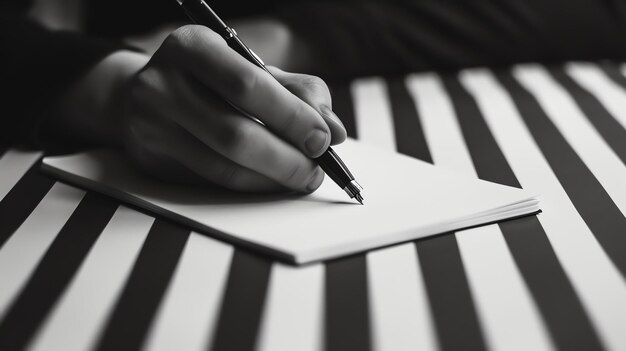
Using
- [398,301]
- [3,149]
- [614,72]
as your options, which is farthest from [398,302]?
[614,72]

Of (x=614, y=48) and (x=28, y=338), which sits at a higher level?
(x=614, y=48)

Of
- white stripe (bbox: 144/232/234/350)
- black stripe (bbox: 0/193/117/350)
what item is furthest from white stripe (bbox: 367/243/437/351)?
black stripe (bbox: 0/193/117/350)

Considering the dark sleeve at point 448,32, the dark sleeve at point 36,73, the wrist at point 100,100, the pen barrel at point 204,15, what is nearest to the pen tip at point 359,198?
the pen barrel at point 204,15

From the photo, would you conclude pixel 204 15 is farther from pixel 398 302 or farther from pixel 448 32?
pixel 448 32

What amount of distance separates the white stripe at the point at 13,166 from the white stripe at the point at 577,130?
0.63 metres

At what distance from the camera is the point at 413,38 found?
1.17 meters

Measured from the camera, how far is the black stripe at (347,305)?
442 mm

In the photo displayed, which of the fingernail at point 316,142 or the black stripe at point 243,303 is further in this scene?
the fingernail at point 316,142

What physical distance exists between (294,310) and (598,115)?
64 centimetres

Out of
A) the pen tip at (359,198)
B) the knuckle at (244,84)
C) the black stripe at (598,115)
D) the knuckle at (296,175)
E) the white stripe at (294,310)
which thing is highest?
the black stripe at (598,115)

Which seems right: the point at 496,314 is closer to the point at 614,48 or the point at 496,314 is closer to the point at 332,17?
the point at 332,17

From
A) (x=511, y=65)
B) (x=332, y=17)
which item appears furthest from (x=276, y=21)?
(x=511, y=65)

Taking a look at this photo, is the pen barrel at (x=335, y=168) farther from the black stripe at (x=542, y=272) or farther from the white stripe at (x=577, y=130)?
the white stripe at (x=577, y=130)

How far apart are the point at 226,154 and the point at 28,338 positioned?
0.25m
